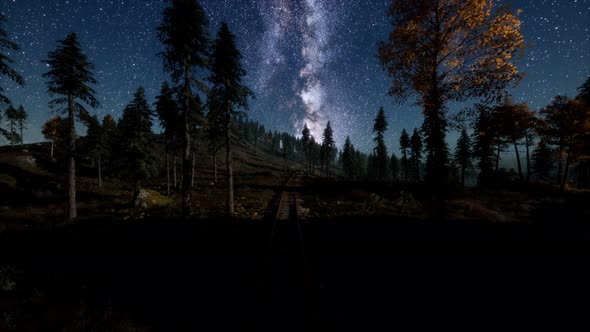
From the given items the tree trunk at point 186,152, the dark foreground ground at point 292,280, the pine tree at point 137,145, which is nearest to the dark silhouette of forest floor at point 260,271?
the dark foreground ground at point 292,280

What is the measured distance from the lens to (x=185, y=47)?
12344 millimetres

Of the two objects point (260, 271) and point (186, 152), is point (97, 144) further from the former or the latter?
point (260, 271)

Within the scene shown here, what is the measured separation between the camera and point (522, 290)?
3.92 meters

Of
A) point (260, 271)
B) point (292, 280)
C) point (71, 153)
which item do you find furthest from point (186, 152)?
point (71, 153)

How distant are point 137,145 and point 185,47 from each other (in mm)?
17170

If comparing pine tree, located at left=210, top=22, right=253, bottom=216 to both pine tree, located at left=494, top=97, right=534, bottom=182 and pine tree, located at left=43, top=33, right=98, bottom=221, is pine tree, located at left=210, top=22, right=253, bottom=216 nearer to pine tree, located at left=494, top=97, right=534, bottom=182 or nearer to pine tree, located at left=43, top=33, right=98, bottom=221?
pine tree, located at left=43, top=33, right=98, bottom=221

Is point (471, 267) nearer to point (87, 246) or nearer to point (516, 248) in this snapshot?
point (516, 248)

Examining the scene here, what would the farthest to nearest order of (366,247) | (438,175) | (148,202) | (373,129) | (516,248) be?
(373,129), (148,202), (438,175), (366,247), (516,248)

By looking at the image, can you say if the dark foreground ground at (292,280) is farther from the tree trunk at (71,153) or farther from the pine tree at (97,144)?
the pine tree at (97,144)

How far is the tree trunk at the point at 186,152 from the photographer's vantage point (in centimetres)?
1191

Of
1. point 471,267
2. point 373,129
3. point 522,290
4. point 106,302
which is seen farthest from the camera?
point 373,129

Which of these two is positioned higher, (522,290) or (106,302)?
(522,290)

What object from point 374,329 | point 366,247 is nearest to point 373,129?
point 366,247

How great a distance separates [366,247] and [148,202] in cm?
2519
